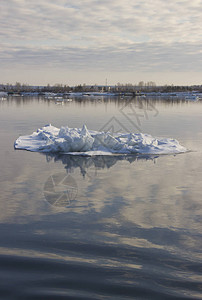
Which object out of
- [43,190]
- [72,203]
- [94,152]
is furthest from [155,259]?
[94,152]

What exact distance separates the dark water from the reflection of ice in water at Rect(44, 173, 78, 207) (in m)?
0.02

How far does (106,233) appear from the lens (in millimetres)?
6883

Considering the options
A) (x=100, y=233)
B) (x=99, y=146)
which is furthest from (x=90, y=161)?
(x=100, y=233)

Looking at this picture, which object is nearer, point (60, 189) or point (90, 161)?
point (60, 189)

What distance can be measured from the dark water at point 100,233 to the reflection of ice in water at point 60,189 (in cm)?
2

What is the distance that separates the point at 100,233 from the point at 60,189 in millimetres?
3179

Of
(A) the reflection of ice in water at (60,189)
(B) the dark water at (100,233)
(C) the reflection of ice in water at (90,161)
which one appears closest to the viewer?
(B) the dark water at (100,233)

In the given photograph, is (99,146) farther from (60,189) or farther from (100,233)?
(100,233)

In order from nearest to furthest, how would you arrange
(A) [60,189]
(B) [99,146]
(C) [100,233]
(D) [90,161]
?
(C) [100,233], (A) [60,189], (D) [90,161], (B) [99,146]

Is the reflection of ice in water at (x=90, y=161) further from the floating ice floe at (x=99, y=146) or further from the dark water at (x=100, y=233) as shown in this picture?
the floating ice floe at (x=99, y=146)

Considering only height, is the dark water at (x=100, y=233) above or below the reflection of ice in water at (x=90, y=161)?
below

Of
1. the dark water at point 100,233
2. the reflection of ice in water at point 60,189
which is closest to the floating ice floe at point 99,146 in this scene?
the dark water at point 100,233

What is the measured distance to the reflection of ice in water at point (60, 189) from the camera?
8852 mm

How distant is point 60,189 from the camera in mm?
9836
